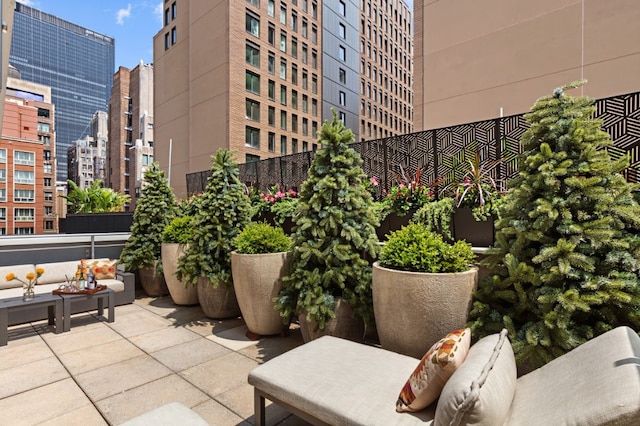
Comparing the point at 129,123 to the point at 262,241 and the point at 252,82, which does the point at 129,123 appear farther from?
the point at 262,241

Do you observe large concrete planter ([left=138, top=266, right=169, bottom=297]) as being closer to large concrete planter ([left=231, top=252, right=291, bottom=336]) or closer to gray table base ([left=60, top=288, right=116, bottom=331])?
gray table base ([left=60, top=288, right=116, bottom=331])

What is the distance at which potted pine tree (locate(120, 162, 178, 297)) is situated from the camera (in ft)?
23.0

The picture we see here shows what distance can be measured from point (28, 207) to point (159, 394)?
266 feet

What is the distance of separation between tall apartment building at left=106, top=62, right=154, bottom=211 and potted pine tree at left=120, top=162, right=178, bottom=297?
4977 centimetres

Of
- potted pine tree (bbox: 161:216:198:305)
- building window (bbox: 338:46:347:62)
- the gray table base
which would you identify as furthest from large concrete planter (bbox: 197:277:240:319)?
building window (bbox: 338:46:347:62)

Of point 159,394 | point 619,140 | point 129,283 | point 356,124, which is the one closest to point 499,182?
point 619,140

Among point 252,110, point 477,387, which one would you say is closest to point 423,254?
point 477,387

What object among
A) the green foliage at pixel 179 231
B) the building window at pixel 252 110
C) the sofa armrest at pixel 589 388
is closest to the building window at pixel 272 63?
the building window at pixel 252 110

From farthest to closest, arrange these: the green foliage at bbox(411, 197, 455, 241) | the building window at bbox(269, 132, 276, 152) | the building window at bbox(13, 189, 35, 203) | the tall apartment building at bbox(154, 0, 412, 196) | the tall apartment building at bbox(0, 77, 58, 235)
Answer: the building window at bbox(13, 189, 35, 203), the tall apartment building at bbox(0, 77, 58, 235), the building window at bbox(269, 132, 276, 152), the tall apartment building at bbox(154, 0, 412, 196), the green foliage at bbox(411, 197, 455, 241)

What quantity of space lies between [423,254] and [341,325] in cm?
131

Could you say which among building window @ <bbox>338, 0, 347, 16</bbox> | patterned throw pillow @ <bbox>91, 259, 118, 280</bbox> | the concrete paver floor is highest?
building window @ <bbox>338, 0, 347, 16</bbox>

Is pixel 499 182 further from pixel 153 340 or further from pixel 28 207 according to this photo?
pixel 28 207

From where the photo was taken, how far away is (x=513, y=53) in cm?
1197

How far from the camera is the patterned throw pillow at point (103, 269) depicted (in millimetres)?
6461
